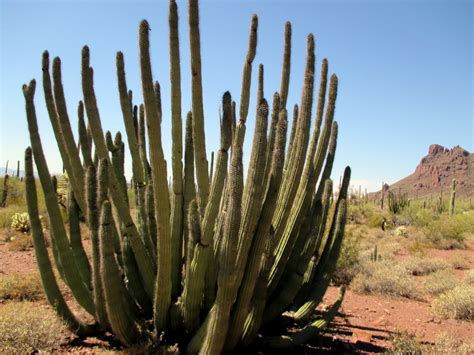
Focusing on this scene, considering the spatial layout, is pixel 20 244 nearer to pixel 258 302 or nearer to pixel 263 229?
pixel 258 302

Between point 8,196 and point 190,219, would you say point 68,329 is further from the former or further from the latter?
point 8,196

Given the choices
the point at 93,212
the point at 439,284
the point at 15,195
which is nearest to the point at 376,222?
the point at 439,284

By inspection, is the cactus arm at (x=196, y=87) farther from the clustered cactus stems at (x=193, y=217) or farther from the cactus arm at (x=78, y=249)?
the cactus arm at (x=78, y=249)

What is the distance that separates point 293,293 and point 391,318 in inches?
132

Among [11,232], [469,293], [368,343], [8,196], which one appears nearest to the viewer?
[368,343]

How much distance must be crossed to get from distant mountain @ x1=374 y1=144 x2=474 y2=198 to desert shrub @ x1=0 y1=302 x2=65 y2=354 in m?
100

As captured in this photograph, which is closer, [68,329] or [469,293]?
[68,329]

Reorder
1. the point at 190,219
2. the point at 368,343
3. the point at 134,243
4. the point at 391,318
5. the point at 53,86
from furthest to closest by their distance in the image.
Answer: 1. the point at 391,318
2. the point at 368,343
3. the point at 53,86
4. the point at 134,243
5. the point at 190,219

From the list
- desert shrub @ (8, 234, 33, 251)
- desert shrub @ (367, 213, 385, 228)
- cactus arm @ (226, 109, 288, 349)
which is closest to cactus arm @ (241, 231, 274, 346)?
cactus arm @ (226, 109, 288, 349)

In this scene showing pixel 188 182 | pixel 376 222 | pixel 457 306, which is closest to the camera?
pixel 188 182

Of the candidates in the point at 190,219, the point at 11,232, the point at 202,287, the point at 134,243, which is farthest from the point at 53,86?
the point at 11,232

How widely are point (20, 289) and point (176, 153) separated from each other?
504 centimetres

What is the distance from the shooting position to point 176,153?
4.41 meters

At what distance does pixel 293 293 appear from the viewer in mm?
4969
